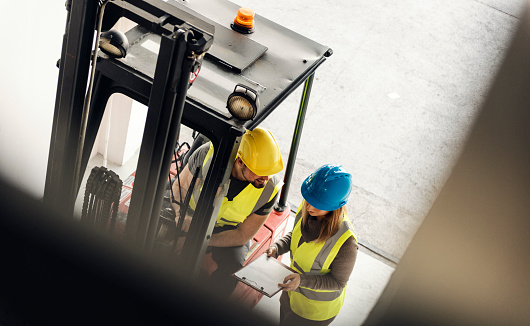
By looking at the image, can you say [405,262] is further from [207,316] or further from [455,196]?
[207,316]

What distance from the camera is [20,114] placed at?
3.58 metres

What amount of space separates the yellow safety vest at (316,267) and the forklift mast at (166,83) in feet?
2.61

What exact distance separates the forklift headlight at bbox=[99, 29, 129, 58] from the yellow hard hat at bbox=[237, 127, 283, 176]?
1.18 m

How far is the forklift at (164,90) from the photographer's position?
1982 mm

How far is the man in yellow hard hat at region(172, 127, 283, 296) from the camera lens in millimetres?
3479

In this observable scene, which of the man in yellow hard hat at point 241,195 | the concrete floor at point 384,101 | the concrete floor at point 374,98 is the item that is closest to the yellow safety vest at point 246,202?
the man in yellow hard hat at point 241,195

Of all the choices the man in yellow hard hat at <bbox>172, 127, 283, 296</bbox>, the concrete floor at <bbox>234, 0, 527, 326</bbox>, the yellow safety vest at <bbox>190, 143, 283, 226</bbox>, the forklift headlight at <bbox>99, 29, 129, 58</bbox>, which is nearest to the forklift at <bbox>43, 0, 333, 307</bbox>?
the forklift headlight at <bbox>99, 29, 129, 58</bbox>

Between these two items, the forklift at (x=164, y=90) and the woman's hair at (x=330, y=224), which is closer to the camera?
the forklift at (x=164, y=90)

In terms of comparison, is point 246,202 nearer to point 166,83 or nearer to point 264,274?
point 264,274

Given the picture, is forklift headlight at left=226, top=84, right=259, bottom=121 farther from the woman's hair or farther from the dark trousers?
the dark trousers

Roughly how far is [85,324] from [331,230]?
118 inches

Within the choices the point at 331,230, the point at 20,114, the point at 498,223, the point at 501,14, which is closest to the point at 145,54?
the point at 20,114

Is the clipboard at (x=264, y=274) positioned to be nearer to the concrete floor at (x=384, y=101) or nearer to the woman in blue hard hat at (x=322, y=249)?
the woman in blue hard hat at (x=322, y=249)

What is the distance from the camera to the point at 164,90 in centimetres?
205
